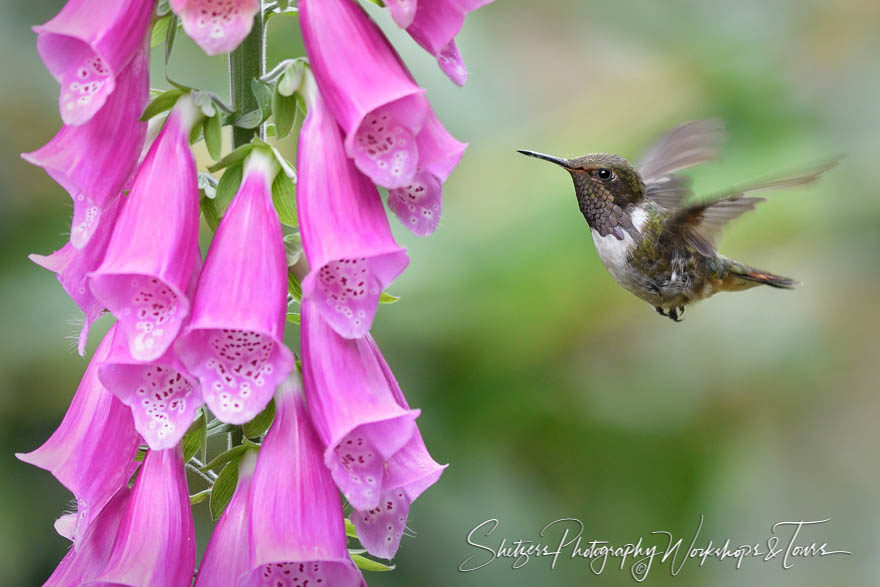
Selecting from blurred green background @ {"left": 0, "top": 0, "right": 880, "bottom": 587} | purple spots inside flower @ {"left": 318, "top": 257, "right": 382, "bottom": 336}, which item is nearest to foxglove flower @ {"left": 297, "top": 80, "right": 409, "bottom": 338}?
purple spots inside flower @ {"left": 318, "top": 257, "right": 382, "bottom": 336}

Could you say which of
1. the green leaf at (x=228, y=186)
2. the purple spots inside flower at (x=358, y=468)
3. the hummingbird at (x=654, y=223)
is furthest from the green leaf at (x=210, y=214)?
the hummingbird at (x=654, y=223)

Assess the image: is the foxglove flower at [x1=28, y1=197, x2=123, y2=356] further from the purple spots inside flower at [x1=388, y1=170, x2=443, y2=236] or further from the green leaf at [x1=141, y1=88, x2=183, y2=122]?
the purple spots inside flower at [x1=388, y1=170, x2=443, y2=236]

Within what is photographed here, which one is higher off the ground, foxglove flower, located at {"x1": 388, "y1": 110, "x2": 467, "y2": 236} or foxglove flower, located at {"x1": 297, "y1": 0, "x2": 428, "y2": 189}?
foxglove flower, located at {"x1": 297, "y1": 0, "x2": 428, "y2": 189}

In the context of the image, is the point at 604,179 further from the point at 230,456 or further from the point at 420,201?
the point at 230,456

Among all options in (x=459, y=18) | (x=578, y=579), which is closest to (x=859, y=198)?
(x=578, y=579)

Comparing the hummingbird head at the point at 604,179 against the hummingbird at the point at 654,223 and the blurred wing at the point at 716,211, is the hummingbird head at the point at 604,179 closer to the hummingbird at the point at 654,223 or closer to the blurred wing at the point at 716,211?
the hummingbird at the point at 654,223

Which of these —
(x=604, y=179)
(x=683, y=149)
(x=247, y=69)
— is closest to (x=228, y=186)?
(x=247, y=69)
